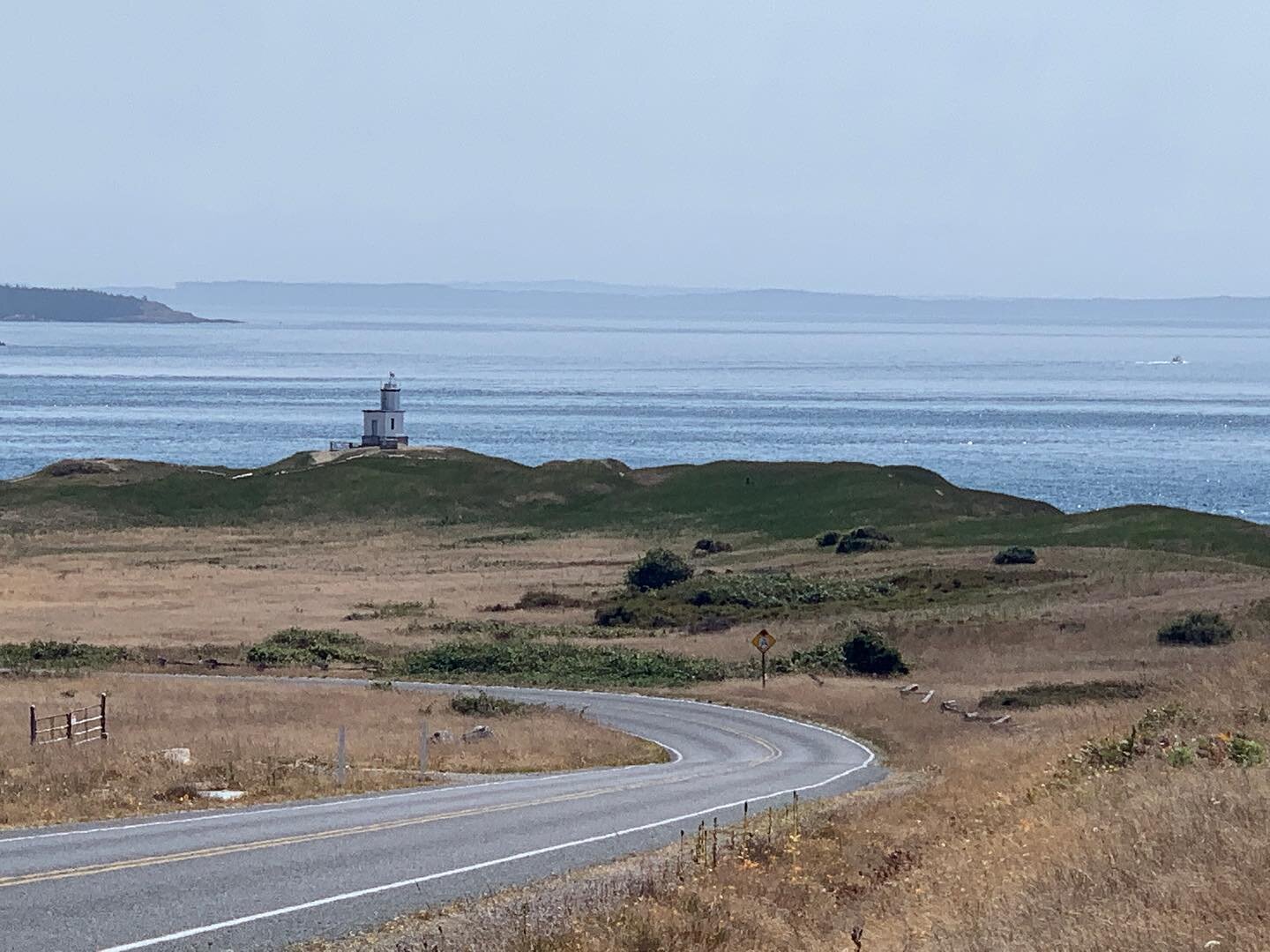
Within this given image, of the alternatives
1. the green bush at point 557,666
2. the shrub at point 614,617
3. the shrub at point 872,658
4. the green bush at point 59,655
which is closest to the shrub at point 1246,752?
the shrub at point 872,658

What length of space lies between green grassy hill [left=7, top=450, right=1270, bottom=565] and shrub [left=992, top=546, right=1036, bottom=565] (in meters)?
10.7

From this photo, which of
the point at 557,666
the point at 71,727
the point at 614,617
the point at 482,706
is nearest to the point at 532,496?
the point at 614,617

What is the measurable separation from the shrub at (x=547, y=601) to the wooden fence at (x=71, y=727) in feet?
88.5

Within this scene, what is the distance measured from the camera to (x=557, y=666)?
1845 inches

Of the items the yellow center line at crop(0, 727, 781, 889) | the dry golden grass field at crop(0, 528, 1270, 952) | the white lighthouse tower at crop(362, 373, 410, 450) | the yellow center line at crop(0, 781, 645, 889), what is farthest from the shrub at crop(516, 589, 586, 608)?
the white lighthouse tower at crop(362, 373, 410, 450)

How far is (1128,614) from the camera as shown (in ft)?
164

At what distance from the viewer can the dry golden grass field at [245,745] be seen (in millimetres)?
19234

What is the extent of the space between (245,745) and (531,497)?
64.9 metres

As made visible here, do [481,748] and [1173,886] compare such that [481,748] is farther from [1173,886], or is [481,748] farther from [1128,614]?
[1128,614]

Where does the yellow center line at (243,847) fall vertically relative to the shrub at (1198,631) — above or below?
above

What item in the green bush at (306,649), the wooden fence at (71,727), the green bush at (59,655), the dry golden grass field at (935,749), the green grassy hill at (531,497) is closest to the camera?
the dry golden grass field at (935,749)

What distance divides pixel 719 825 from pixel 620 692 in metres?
25.0

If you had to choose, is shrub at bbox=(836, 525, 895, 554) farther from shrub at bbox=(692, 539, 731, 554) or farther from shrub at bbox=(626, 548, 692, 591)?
shrub at bbox=(626, 548, 692, 591)

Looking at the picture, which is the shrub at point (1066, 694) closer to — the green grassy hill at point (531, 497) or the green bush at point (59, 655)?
the green bush at point (59, 655)
